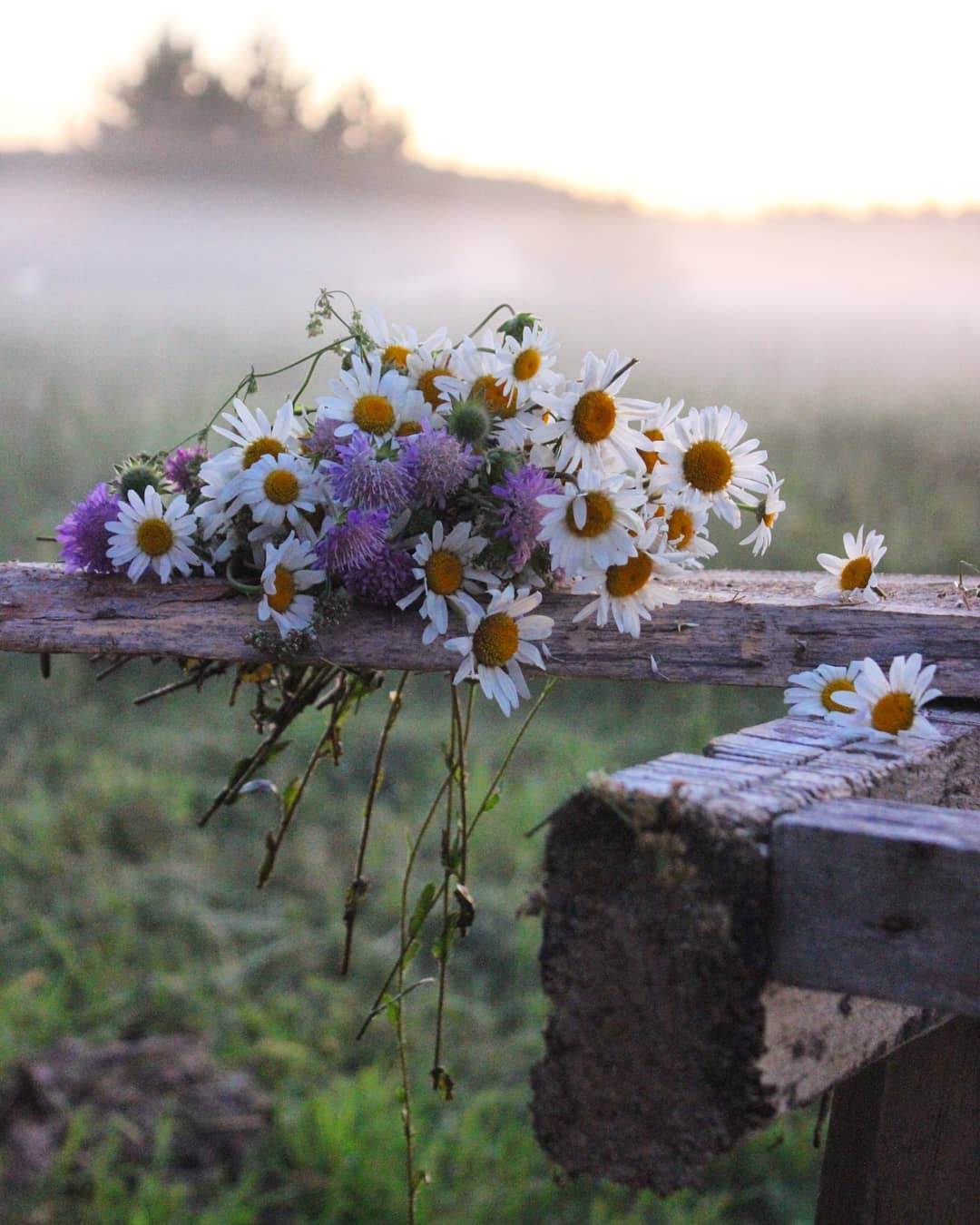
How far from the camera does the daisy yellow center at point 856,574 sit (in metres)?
1.36

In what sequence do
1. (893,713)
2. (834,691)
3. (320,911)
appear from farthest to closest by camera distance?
(320,911), (834,691), (893,713)

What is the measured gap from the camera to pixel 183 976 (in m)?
3.64

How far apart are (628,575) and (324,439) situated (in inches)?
13.1

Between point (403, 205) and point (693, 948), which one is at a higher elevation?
point (403, 205)

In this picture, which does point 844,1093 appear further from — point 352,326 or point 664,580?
point 352,326

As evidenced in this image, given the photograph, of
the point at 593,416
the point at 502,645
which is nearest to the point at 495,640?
the point at 502,645

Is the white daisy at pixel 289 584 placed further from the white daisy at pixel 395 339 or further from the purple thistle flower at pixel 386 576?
the white daisy at pixel 395 339

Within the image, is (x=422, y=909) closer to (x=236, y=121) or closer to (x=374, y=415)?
(x=374, y=415)

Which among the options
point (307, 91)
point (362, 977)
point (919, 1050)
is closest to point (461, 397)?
point (919, 1050)

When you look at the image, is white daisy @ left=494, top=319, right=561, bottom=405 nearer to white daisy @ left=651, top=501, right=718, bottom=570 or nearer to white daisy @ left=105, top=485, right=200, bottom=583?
white daisy @ left=651, top=501, right=718, bottom=570

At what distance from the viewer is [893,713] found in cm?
102

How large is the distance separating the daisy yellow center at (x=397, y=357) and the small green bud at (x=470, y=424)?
14 centimetres

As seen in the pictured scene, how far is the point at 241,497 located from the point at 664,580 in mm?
427

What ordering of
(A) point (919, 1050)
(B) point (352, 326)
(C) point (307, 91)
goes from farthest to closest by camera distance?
(C) point (307, 91)
(B) point (352, 326)
(A) point (919, 1050)
